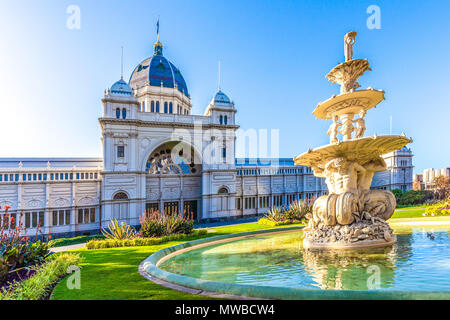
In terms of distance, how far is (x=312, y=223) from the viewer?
37.3 feet

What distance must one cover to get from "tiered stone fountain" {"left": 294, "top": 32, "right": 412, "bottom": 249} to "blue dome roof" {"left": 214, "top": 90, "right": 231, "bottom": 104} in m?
21.9

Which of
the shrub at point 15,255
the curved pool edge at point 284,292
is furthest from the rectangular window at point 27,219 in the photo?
the curved pool edge at point 284,292

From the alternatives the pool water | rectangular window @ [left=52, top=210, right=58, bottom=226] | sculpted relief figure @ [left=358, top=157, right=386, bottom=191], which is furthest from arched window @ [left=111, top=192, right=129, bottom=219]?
sculpted relief figure @ [left=358, top=157, right=386, bottom=191]

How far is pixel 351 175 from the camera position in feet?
36.0

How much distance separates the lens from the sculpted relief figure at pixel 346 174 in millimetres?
10922

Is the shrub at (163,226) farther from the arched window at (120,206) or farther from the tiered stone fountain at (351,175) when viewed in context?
the arched window at (120,206)

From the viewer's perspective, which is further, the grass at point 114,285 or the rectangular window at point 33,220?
the rectangular window at point 33,220

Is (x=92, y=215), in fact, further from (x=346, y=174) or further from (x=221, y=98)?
(x=346, y=174)

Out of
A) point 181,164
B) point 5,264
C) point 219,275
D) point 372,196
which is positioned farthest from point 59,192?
point 372,196

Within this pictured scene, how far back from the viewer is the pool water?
6.27 meters

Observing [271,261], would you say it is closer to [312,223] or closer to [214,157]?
[312,223]

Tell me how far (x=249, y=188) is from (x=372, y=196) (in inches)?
1023

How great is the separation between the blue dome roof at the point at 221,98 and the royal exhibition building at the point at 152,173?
0.13 m
